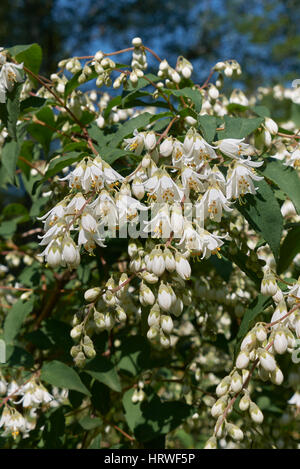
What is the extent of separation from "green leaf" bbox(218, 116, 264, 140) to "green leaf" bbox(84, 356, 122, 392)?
Answer: 95 cm

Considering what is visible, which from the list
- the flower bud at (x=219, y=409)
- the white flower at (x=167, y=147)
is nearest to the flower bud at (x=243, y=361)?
the flower bud at (x=219, y=409)

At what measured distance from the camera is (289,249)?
1.56 meters

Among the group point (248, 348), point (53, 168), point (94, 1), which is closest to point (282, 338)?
point (248, 348)

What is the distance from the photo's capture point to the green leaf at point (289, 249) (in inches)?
60.9

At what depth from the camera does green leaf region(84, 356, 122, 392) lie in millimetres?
1727

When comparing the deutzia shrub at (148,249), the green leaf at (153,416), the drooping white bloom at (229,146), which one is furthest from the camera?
the green leaf at (153,416)

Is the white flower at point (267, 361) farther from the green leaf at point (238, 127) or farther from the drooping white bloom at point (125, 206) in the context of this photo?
the green leaf at point (238, 127)

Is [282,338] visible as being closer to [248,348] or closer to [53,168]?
[248,348]

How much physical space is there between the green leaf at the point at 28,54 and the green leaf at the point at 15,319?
98 cm

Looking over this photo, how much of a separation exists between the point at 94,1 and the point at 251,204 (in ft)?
46.5

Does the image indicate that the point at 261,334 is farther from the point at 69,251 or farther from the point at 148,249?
the point at 69,251

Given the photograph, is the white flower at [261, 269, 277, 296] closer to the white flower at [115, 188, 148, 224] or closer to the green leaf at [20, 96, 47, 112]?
the white flower at [115, 188, 148, 224]

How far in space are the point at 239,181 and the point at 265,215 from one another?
14 cm

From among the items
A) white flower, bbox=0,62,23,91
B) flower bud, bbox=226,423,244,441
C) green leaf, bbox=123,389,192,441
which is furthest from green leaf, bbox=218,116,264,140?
green leaf, bbox=123,389,192,441
